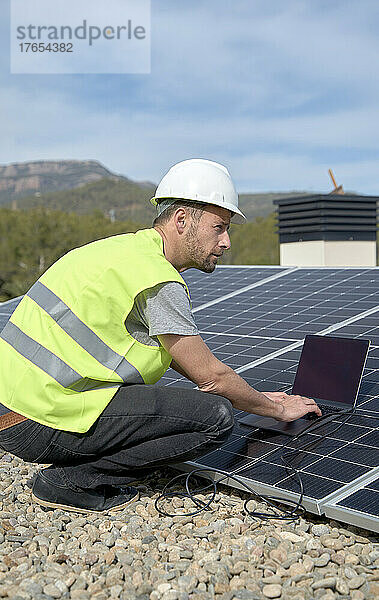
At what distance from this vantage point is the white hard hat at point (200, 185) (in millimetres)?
4406

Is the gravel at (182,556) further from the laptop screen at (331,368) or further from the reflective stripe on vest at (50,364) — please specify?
the laptop screen at (331,368)

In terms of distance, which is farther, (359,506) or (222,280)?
(222,280)

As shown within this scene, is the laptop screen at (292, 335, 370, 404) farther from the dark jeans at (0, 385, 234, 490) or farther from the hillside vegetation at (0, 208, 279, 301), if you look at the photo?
the hillside vegetation at (0, 208, 279, 301)

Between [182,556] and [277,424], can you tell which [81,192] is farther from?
[182,556]

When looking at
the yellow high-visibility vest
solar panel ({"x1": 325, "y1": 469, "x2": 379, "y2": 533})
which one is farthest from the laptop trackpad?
the yellow high-visibility vest

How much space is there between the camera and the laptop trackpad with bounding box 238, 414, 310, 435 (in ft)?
16.3

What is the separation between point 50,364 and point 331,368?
2165 millimetres

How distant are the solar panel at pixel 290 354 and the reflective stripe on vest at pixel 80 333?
0.98 meters

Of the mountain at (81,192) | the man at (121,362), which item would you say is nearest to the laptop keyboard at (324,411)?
the man at (121,362)

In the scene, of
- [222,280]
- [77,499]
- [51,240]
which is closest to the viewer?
[77,499]

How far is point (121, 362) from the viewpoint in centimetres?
435

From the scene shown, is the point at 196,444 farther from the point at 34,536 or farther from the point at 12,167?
the point at 12,167

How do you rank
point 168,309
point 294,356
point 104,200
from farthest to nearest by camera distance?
1. point 104,200
2. point 294,356
3. point 168,309

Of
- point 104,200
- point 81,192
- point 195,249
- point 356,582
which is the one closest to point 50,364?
point 195,249
